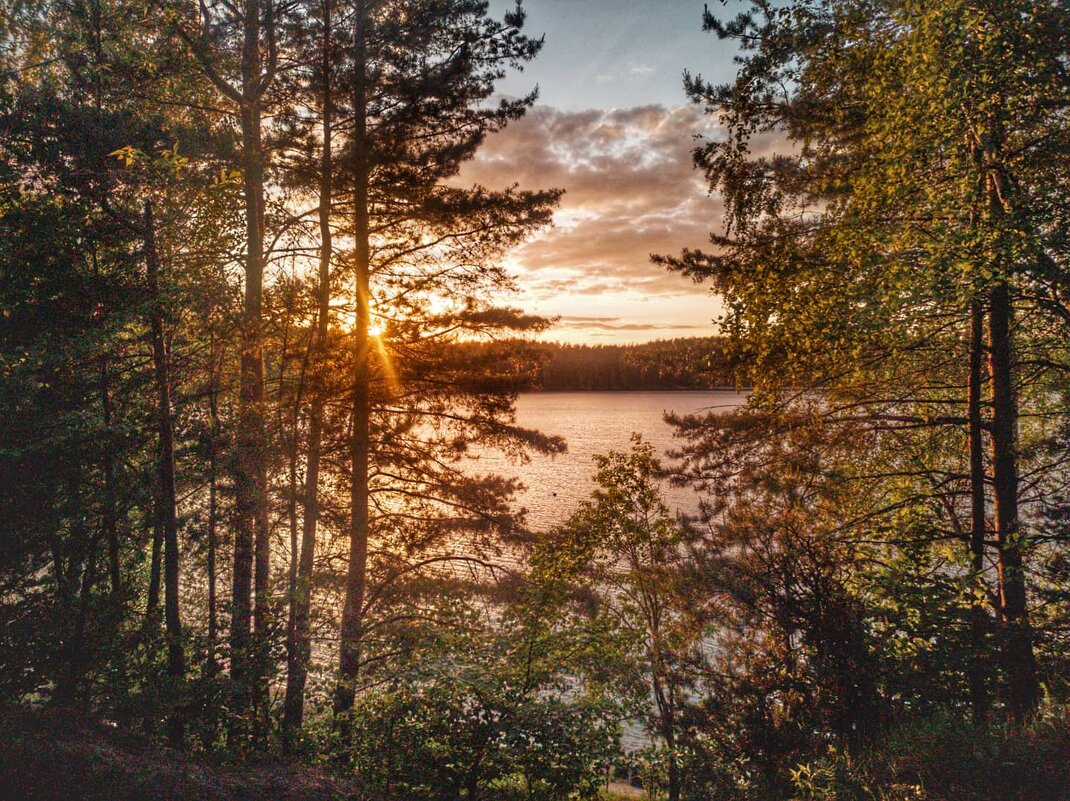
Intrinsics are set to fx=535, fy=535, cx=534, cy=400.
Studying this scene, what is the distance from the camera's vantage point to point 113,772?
505cm

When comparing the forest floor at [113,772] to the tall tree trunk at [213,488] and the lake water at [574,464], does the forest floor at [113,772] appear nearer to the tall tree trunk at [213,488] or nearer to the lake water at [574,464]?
the tall tree trunk at [213,488]

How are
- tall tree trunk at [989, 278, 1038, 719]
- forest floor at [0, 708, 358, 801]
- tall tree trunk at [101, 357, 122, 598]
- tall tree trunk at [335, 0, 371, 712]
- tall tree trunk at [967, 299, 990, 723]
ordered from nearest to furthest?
forest floor at [0, 708, 358, 801]
tall tree trunk at [989, 278, 1038, 719]
tall tree trunk at [967, 299, 990, 723]
tall tree trunk at [101, 357, 122, 598]
tall tree trunk at [335, 0, 371, 712]

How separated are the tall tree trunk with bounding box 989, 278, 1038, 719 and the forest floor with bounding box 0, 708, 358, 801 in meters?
7.22

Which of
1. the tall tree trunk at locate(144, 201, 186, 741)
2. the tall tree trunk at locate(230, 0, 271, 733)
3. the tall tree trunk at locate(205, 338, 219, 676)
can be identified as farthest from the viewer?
the tall tree trunk at locate(230, 0, 271, 733)

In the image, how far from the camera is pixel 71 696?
7.43 meters

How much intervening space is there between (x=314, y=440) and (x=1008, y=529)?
1064 cm

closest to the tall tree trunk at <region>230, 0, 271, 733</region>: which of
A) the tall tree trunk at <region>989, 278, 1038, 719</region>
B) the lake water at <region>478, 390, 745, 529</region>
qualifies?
the lake water at <region>478, 390, 745, 529</region>

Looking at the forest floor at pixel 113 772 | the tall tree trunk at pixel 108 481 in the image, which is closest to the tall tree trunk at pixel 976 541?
the forest floor at pixel 113 772

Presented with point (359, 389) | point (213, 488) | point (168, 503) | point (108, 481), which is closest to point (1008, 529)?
point (359, 389)

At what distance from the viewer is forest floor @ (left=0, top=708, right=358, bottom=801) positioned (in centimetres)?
477

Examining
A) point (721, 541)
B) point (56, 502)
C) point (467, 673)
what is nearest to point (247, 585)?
point (56, 502)

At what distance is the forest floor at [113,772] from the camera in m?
4.77

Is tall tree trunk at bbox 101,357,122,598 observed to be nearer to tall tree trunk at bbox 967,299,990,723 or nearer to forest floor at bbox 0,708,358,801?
forest floor at bbox 0,708,358,801

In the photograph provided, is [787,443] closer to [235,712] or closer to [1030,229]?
[1030,229]
